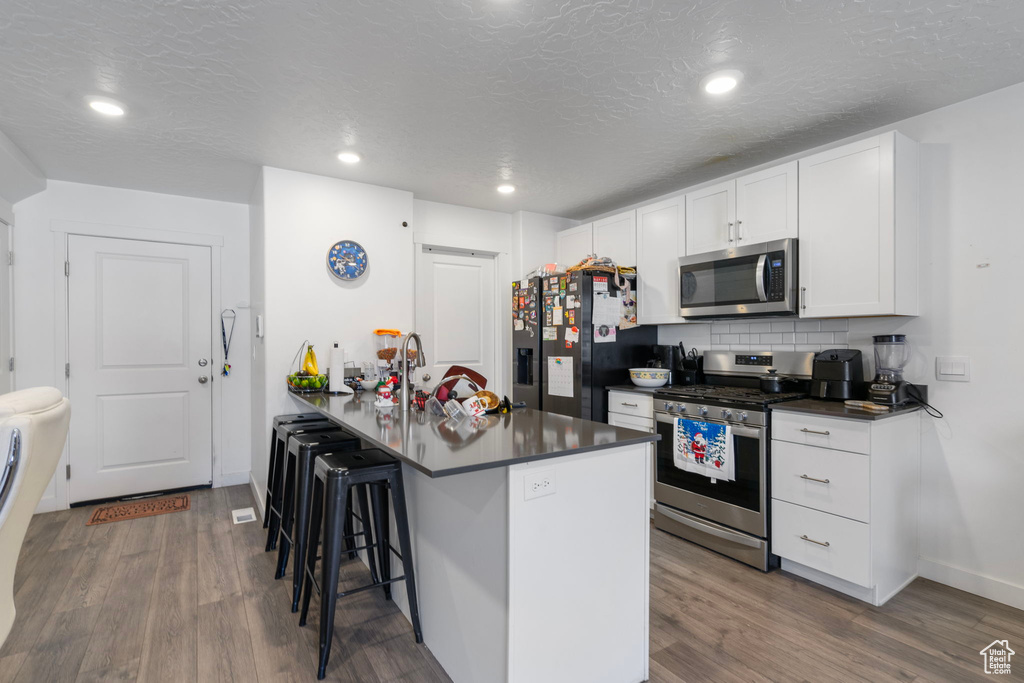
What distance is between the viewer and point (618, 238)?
399cm

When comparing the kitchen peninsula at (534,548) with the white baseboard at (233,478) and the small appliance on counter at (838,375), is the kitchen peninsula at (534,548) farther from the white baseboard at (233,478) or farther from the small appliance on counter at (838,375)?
the white baseboard at (233,478)

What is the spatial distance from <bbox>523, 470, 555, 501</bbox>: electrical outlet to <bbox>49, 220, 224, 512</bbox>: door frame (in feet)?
11.8

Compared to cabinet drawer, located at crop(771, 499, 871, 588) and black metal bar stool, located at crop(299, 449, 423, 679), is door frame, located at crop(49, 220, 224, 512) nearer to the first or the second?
black metal bar stool, located at crop(299, 449, 423, 679)

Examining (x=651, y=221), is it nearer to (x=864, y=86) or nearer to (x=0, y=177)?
(x=864, y=86)

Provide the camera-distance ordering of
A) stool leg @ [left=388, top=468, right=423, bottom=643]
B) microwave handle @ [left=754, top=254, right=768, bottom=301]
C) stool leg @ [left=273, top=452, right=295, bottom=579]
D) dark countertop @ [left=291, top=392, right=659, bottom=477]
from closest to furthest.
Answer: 1. dark countertop @ [left=291, top=392, right=659, bottom=477]
2. stool leg @ [left=388, top=468, right=423, bottom=643]
3. stool leg @ [left=273, top=452, right=295, bottom=579]
4. microwave handle @ [left=754, top=254, right=768, bottom=301]

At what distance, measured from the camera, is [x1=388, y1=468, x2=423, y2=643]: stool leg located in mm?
2002

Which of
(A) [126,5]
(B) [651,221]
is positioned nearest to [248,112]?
(A) [126,5]

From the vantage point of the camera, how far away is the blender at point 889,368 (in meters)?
2.51

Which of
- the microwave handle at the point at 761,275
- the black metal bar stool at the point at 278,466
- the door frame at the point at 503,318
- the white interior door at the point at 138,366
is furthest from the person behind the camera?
the door frame at the point at 503,318

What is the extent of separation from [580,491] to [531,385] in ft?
8.35

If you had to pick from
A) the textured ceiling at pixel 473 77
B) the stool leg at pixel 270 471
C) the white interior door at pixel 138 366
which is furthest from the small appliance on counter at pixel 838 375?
the white interior door at pixel 138 366

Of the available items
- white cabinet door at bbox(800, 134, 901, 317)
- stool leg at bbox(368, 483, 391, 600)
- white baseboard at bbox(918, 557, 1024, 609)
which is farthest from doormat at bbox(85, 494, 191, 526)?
white baseboard at bbox(918, 557, 1024, 609)

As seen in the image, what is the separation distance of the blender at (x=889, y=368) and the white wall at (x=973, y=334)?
69mm

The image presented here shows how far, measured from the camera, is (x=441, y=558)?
189 centimetres
